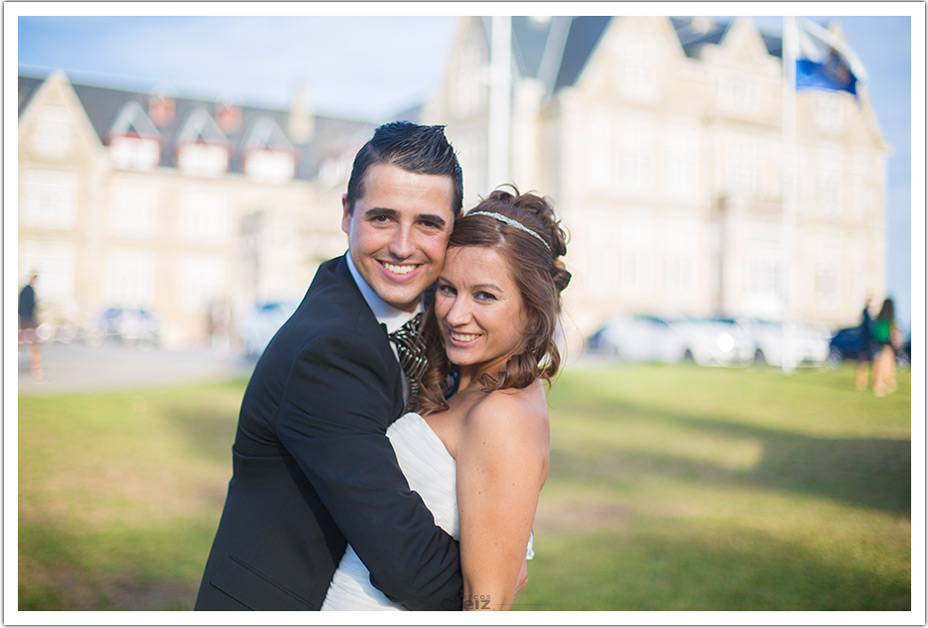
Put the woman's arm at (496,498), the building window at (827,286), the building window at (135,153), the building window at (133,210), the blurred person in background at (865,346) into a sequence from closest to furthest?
the woman's arm at (496,498)
the blurred person in background at (865,346)
the building window at (827,286)
the building window at (133,210)
the building window at (135,153)

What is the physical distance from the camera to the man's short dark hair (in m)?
2.19

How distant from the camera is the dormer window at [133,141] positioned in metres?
32.8

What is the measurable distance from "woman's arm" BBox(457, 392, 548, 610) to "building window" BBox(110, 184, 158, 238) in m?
32.9

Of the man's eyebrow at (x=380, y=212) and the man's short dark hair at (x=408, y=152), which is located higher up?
the man's short dark hair at (x=408, y=152)

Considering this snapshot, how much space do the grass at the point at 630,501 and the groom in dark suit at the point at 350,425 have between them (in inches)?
128

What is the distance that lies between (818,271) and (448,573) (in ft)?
89.5

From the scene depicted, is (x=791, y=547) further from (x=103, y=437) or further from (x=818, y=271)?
(x=818, y=271)

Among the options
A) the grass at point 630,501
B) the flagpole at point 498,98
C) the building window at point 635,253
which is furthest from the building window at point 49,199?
the flagpole at point 498,98

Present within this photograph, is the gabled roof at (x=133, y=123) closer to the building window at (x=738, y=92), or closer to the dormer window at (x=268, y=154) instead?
the dormer window at (x=268, y=154)

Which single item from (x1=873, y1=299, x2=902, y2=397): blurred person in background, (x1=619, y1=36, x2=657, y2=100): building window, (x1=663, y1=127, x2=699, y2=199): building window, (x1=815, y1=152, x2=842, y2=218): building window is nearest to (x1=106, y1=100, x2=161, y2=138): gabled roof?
(x1=619, y1=36, x2=657, y2=100): building window

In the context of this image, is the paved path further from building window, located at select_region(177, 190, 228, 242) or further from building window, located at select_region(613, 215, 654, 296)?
building window, located at select_region(177, 190, 228, 242)

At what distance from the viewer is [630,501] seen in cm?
746

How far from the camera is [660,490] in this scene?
7.80 meters

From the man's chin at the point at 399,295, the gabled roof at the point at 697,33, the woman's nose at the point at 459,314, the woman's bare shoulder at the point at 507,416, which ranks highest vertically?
the gabled roof at the point at 697,33
